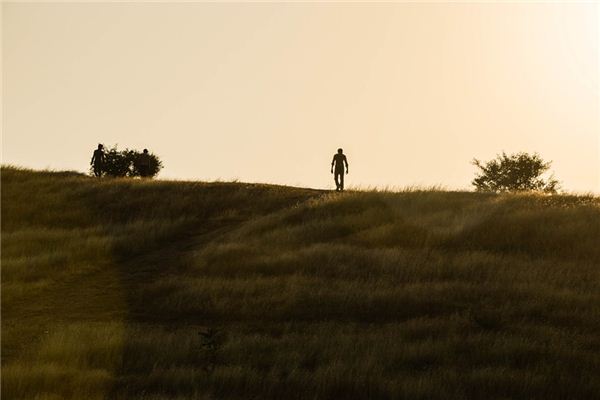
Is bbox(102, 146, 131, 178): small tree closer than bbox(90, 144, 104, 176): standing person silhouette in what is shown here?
No

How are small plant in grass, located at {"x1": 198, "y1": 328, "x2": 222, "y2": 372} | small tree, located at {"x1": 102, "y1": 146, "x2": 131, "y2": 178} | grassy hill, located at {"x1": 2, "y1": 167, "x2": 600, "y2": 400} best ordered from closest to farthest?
1. grassy hill, located at {"x1": 2, "y1": 167, "x2": 600, "y2": 400}
2. small plant in grass, located at {"x1": 198, "y1": 328, "x2": 222, "y2": 372}
3. small tree, located at {"x1": 102, "y1": 146, "x2": 131, "y2": 178}

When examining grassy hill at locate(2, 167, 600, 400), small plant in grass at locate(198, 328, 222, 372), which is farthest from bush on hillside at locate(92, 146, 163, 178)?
small plant in grass at locate(198, 328, 222, 372)

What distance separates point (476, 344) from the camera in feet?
50.6

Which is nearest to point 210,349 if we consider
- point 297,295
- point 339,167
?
point 297,295

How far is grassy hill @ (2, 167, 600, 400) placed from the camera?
1309 centimetres

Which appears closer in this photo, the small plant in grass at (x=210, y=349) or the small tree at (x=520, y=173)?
the small plant in grass at (x=210, y=349)

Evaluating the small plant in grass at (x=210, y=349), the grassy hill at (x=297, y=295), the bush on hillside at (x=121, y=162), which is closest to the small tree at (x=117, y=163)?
the bush on hillside at (x=121, y=162)

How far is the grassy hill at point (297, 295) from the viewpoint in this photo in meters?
13.1

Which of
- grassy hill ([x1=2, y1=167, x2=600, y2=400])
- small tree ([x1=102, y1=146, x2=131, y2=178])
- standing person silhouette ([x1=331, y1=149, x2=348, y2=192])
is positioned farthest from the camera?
small tree ([x1=102, y1=146, x2=131, y2=178])

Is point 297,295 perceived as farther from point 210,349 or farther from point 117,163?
point 117,163

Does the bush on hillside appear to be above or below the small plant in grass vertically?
above

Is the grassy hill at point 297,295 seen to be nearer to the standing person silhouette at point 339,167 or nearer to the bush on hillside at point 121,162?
the standing person silhouette at point 339,167

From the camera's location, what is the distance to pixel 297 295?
64.0 ft

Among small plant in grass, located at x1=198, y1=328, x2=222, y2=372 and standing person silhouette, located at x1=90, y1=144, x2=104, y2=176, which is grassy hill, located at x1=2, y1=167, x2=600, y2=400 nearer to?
small plant in grass, located at x1=198, y1=328, x2=222, y2=372
